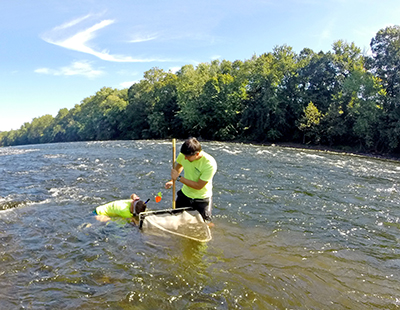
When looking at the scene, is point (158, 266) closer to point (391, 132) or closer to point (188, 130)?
point (391, 132)

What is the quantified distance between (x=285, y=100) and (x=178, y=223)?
43.9 m

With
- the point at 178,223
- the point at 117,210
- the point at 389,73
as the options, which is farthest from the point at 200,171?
the point at 389,73

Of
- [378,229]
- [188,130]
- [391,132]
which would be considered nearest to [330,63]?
[391,132]

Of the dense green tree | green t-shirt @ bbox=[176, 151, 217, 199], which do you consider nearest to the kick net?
green t-shirt @ bbox=[176, 151, 217, 199]

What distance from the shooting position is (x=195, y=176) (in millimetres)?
6027

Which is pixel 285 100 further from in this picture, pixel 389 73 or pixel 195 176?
pixel 195 176

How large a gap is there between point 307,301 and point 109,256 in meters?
3.51

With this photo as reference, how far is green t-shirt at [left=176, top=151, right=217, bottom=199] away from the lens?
227 inches

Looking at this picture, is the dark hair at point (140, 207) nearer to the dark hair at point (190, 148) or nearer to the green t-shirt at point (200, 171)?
the green t-shirt at point (200, 171)

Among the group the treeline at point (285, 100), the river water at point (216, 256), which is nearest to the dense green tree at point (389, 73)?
the treeline at point (285, 100)

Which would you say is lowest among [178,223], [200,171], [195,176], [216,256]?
[216,256]

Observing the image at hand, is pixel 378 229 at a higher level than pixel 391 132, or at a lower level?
lower

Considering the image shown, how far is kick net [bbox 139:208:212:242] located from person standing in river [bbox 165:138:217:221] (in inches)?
13.2

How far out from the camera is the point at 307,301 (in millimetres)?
4035
